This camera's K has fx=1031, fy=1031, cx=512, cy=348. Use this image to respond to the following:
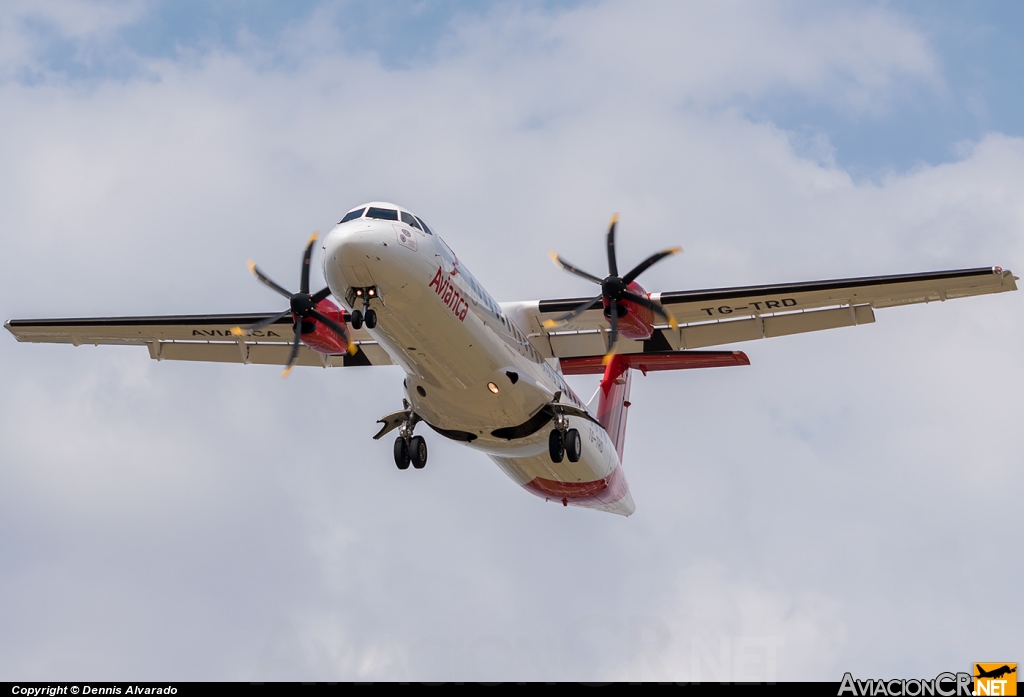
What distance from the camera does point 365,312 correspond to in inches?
653

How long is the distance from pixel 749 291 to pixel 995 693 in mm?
8250

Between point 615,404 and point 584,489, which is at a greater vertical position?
point 615,404

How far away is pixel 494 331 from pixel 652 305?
3269mm

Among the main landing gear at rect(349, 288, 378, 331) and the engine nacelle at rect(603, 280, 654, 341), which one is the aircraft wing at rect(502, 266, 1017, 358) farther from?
the main landing gear at rect(349, 288, 378, 331)

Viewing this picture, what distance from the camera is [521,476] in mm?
22859

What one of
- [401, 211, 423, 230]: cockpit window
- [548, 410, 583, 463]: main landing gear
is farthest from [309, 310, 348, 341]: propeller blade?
[548, 410, 583, 463]: main landing gear

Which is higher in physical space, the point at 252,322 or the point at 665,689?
the point at 252,322

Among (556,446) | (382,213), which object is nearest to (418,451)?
(556,446)

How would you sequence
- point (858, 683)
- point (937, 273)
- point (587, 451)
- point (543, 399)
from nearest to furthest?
point (858, 683)
point (937, 273)
point (543, 399)
point (587, 451)

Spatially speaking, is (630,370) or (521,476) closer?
(521,476)

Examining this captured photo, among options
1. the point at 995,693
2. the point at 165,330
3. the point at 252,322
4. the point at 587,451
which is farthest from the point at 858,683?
the point at 165,330

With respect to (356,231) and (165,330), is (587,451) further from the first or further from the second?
(165,330)

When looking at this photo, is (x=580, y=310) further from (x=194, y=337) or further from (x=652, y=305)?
(x=194, y=337)

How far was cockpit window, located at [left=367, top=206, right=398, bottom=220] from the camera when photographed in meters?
16.6
